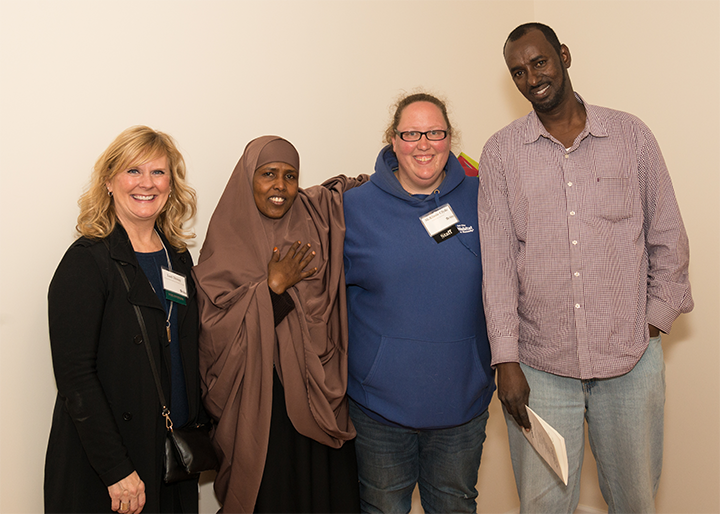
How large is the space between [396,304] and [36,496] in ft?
4.79

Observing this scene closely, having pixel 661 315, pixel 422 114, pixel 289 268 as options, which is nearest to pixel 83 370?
pixel 289 268

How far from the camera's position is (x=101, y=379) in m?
1.82

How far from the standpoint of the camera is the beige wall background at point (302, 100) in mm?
2012

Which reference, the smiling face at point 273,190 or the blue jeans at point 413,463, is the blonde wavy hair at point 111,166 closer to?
the smiling face at point 273,190

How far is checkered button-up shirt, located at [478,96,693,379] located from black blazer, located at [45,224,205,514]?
117cm

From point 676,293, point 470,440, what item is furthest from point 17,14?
point 676,293

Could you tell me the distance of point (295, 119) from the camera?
2.70m

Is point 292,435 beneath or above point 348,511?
above

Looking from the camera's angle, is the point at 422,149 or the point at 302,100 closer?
the point at 422,149

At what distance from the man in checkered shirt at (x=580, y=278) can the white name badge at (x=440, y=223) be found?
0.42ft

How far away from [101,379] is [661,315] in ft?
6.07

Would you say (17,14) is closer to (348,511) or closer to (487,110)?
(348,511)

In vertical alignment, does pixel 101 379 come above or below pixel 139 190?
below

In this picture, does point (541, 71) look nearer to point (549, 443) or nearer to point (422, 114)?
point (422, 114)
